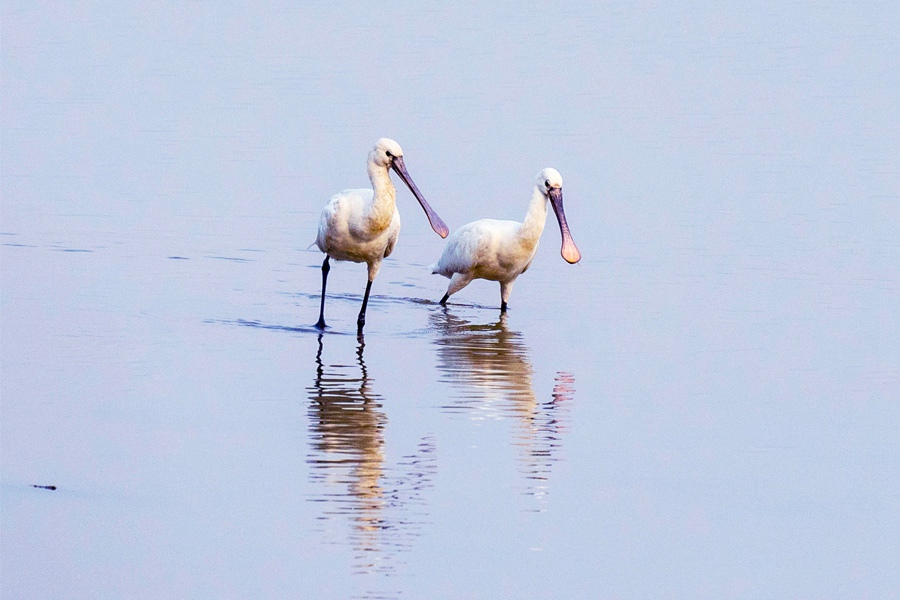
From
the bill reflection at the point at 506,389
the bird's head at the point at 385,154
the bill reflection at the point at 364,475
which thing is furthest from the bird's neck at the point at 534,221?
the bill reflection at the point at 364,475

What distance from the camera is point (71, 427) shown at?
720cm

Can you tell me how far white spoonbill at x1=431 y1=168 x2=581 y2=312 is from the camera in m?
11.5

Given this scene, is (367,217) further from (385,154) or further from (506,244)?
(506,244)

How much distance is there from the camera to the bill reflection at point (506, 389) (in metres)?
7.25

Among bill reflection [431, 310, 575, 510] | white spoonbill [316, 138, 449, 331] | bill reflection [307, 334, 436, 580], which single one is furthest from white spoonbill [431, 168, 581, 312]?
bill reflection [307, 334, 436, 580]

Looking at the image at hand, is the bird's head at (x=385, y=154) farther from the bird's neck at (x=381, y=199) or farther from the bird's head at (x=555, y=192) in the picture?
the bird's head at (x=555, y=192)

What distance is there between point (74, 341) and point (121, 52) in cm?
1669

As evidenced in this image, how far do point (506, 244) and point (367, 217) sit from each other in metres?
1.37

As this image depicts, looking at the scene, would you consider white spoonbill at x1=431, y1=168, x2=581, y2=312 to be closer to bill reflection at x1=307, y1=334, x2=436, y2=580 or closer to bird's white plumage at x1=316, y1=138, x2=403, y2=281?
bird's white plumage at x1=316, y1=138, x2=403, y2=281

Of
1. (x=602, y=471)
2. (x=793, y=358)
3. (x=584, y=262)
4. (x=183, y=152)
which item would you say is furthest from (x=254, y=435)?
(x=183, y=152)

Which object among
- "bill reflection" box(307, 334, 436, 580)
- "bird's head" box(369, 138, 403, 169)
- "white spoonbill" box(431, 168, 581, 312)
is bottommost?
"bill reflection" box(307, 334, 436, 580)

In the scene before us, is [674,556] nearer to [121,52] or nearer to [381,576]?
[381,576]

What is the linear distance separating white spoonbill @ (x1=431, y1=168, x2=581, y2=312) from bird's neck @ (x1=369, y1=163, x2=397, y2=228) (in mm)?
1173

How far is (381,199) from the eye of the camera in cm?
1052
